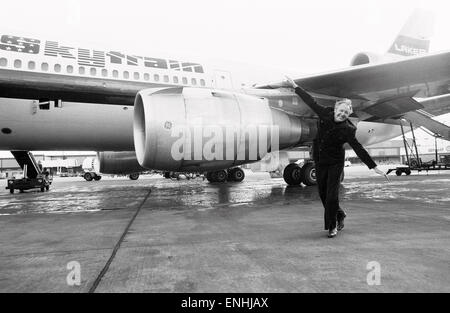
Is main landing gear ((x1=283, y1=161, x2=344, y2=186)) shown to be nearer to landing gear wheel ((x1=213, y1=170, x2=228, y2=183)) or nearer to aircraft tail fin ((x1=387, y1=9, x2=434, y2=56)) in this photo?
landing gear wheel ((x1=213, y1=170, x2=228, y2=183))

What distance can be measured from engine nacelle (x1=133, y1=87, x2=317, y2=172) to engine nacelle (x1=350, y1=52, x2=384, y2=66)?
517 centimetres

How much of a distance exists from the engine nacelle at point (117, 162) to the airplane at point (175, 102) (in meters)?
3.52

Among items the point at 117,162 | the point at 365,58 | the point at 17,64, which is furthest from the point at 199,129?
the point at 117,162

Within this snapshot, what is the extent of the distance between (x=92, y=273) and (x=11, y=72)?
5194 millimetres

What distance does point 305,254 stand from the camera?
256 centimetres

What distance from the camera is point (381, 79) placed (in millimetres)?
7188

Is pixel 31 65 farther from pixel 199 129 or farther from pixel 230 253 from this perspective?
pixel 230 253

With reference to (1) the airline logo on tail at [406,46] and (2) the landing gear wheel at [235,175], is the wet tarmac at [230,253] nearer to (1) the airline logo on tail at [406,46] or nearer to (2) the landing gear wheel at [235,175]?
(1) the airline logo on tail at [406,46]

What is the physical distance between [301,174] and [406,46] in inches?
268

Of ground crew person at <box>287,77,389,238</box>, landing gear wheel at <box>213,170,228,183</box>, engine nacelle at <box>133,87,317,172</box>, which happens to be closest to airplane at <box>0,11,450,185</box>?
engine nacelle at <box>133,87,317,172</box>

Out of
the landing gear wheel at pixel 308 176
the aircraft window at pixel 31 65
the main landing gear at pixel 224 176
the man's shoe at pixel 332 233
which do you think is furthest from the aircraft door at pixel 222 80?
the man's shoe at pixel 332 233

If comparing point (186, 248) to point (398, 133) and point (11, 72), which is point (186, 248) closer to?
point (11, 72)

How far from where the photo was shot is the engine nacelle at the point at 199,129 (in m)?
5.00

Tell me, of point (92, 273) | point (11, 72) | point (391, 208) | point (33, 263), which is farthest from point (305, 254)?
point (11, 72)
